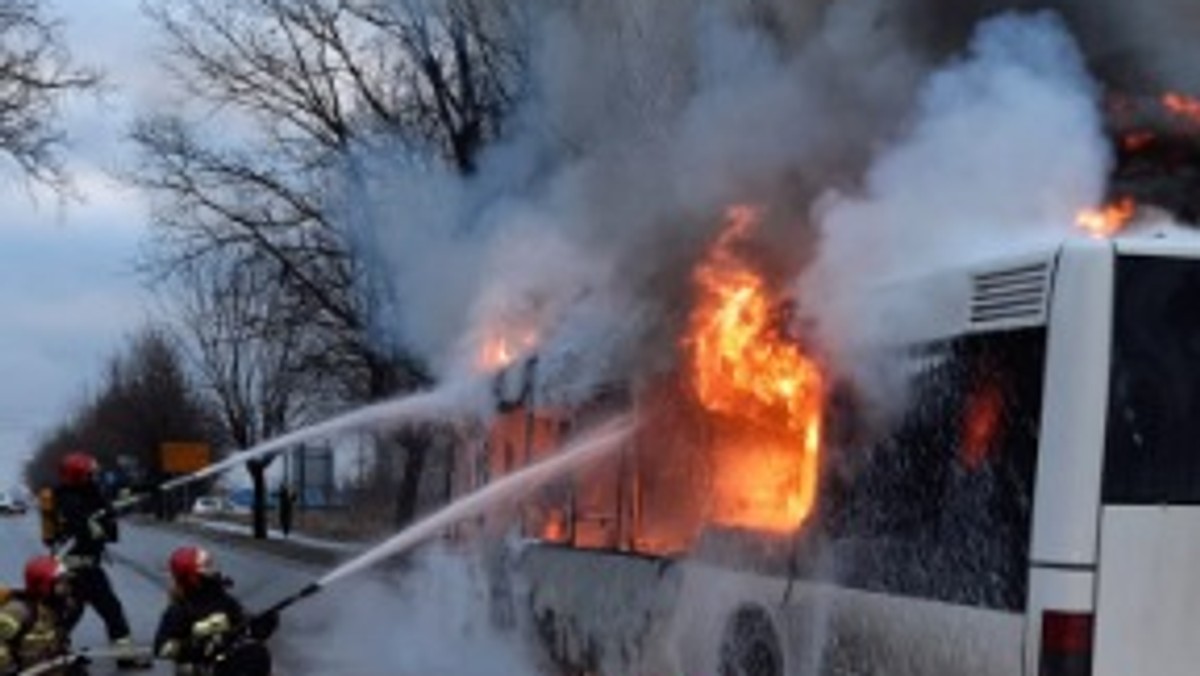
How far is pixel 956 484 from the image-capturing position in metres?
6.20

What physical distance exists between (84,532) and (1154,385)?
29.2 feet

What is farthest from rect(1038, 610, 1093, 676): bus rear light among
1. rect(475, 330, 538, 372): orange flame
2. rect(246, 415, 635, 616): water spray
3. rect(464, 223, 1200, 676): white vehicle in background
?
rect(475, 330, 538, 372): orange flame

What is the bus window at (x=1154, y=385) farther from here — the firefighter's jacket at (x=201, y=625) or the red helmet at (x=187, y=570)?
the red helmet at (x=187, y=570)

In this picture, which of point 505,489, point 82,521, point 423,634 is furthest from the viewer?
point 423,634

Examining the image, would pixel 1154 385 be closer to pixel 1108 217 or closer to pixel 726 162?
pixel 1108 217

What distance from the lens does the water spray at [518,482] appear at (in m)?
9.59

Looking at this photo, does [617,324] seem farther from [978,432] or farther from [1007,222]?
[978,432]

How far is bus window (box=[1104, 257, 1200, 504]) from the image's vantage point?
568 cm

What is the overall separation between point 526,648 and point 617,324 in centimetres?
268

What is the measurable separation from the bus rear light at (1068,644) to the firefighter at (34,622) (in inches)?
215

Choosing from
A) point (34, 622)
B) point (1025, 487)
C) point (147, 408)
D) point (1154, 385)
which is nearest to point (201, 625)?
point (34, 622)

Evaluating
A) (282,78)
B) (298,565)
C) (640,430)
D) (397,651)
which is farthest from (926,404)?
(282,78)

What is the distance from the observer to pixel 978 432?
610 cm

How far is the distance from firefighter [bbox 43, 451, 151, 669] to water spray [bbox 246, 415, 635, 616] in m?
2.60
